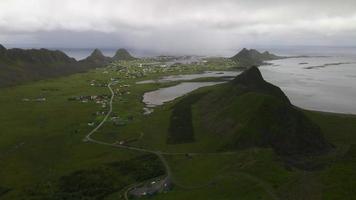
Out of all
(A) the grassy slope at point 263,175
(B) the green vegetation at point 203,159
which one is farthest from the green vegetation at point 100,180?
(A) the grassy slope at point 263,175

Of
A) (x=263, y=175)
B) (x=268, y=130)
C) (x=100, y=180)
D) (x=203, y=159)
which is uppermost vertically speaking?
(x=268, y=130)

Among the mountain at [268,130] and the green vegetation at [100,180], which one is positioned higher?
the mountain at [268,130]

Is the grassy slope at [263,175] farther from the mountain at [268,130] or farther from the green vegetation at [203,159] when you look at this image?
the mountain at [268,130]

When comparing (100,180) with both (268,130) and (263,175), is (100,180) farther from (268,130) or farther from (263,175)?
(268,130)

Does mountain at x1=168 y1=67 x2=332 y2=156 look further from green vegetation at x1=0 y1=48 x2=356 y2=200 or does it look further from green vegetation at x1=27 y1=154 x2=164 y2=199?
green vegetation at x1=27 y1=154 x2=164 y2=199

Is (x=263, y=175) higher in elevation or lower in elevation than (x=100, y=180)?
higher

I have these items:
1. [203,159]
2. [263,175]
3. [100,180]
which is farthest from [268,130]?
[100,180]

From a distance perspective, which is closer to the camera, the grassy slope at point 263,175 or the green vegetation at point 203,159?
the grassy slope at point 263,175

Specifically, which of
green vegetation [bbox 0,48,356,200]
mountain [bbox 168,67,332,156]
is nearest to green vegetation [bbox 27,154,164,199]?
green vegetation [bbox 0,48,356,200]

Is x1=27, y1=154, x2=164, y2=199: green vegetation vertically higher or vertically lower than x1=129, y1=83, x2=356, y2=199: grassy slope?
lower

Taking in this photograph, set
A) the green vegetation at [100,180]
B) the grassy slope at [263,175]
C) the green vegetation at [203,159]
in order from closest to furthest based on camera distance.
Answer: the grassy slope at [263,175] < the green vegetation at [203,159] < the green vegetation at [100,180]

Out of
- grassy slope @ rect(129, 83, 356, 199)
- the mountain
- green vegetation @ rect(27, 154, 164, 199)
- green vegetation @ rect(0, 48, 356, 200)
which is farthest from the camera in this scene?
the mountain

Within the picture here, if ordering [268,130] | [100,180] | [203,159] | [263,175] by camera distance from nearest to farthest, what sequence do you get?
[263,175] < [100,180] < [203,159] < [268,130]
